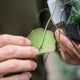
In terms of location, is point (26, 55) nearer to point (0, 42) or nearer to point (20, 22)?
point (0, 42)

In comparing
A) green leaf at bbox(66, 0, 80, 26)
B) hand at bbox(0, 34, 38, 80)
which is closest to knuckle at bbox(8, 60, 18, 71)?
hand at bbox(0, 34, 38, 80)

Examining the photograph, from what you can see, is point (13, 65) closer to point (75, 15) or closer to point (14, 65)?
point (14, 65)

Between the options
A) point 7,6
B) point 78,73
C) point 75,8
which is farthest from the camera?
point 78,73

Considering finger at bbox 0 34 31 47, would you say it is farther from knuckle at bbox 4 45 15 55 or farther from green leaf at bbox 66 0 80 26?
green leaf at bbox 66 0 80 26

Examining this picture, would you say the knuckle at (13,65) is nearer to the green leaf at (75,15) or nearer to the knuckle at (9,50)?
the knuckle at (9,50)

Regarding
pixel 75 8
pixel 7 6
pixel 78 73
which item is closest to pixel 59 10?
pixel 75 8

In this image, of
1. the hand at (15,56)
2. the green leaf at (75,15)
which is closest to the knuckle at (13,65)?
the hand at (15,56)
